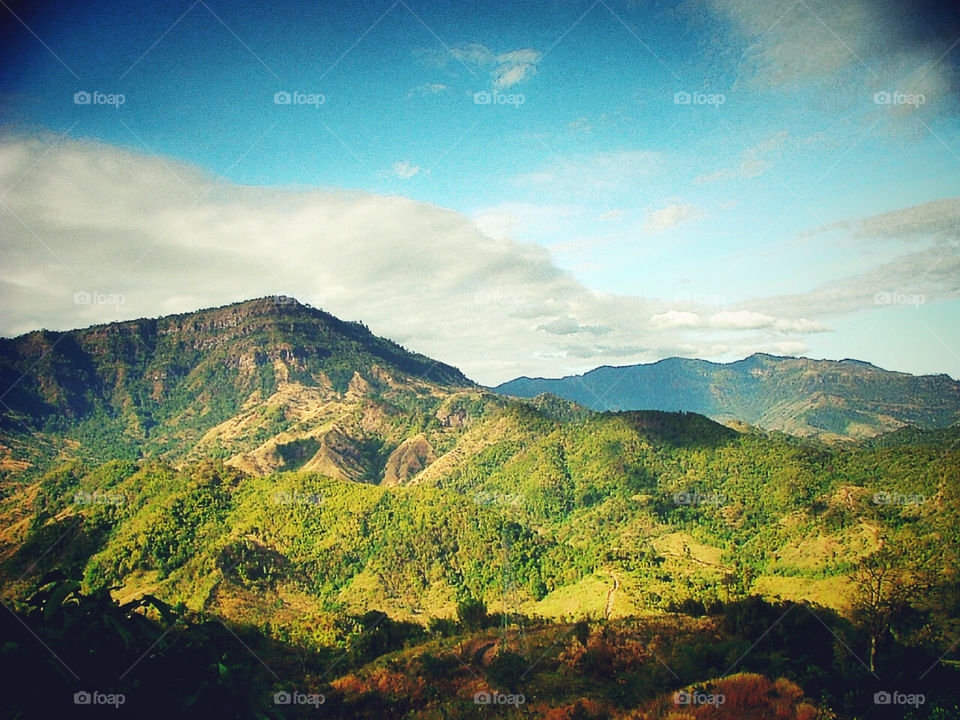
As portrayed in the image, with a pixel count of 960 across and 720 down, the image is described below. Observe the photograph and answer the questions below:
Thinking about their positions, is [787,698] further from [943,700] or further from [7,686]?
[7,686]

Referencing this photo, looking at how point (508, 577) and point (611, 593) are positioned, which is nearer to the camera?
point (611, 593)

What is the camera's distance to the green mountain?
8.05 meters

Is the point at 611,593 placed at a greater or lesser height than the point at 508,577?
greater

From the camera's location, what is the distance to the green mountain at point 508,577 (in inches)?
317

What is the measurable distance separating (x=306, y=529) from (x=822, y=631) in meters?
84.5

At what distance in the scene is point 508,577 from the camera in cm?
9544

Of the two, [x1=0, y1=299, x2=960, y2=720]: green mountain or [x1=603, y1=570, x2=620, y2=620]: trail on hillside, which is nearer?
[x1=0, y1=299, x2=960, y2=720]: green mountain

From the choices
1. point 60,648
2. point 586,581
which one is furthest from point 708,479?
point 60,648

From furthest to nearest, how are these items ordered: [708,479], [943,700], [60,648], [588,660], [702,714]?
[708,479] < [588,660] < [943,700] < [702,714] < [60,648]

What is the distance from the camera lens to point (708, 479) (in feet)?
467

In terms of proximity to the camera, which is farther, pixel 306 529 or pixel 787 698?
pixel 306 529

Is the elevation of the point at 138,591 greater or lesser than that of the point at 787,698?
lesser

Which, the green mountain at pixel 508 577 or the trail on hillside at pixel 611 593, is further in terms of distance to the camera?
the trail on hillside at pixel 611 593

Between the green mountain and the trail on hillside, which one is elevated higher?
the green mountain
